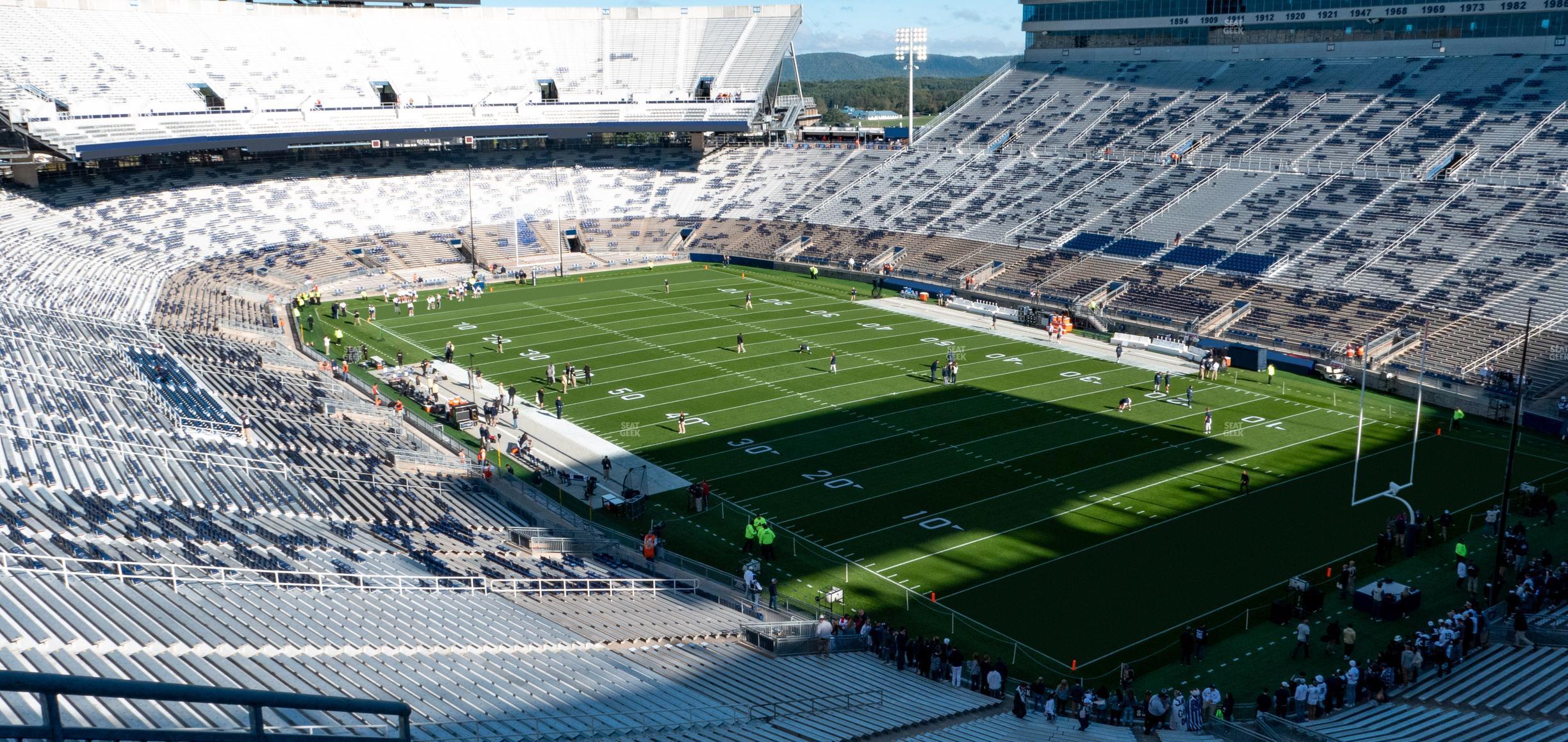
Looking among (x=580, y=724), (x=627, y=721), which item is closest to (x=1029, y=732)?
(x=627, y=721)

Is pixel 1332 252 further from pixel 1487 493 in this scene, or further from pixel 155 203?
pixel 155 203

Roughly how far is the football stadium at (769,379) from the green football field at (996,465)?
0.16 meters

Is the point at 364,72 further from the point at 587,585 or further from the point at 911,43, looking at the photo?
the point at 587,585

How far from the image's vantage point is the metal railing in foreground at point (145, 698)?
14.9 ft

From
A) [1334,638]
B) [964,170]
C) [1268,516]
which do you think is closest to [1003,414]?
[1268,516]

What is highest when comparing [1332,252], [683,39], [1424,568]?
[683,39]

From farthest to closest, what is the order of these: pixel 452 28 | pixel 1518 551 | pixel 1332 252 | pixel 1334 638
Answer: pixel 452 28 < pixel 1332 252 < pixel 1518 551 < pixel 1334 638

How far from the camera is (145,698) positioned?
527 centimetres

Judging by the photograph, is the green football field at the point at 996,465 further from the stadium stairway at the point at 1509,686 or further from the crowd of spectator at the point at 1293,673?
the stadium stairway at the point at 1509,686

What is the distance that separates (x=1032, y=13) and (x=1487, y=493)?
177ft

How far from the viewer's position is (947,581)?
22.5 meters

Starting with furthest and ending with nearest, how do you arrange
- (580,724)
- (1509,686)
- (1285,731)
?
(1509,686) → (1285,731) → (580,724)

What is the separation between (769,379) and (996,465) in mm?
10138

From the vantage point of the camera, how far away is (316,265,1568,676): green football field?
2212cm
